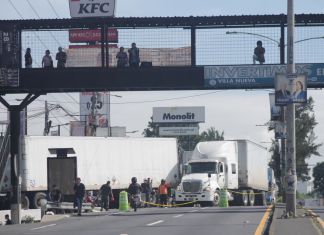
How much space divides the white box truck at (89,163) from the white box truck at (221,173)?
2501 millimetres

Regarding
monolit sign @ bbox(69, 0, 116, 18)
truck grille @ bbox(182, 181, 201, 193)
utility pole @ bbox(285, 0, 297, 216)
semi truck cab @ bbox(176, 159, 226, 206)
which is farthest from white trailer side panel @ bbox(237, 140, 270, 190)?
utility pole @ bbox(285, 0, 297, 216)

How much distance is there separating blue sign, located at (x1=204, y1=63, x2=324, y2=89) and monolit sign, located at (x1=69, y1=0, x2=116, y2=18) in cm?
3409

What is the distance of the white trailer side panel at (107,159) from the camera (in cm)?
4206

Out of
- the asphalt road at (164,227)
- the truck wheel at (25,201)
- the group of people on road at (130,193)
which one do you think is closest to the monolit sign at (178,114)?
the group of people on road at (130,193)

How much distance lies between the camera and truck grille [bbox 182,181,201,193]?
47.1 meters

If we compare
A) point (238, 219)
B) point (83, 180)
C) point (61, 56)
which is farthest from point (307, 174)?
point (238, 219)

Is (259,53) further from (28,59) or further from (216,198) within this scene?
(216,198)

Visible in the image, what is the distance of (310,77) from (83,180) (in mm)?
13742

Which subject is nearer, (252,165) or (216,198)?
(216,198)

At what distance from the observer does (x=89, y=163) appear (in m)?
45.4

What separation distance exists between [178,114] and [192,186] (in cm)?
6339

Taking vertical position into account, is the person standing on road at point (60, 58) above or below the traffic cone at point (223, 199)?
above

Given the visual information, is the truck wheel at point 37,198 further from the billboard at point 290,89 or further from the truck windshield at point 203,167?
the billboard at point 290,89

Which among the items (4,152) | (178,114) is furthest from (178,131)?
(4,152)
